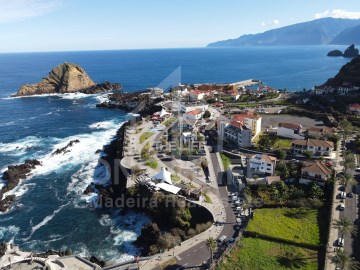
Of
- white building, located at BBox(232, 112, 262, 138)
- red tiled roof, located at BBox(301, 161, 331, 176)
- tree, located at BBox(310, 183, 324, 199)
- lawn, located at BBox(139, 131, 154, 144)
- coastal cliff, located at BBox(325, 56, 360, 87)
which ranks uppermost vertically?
coastal cliff, located at BBox(325, 56, 360, 87)

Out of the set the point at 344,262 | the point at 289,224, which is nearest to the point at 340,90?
the point at 289,224

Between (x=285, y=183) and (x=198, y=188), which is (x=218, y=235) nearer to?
(x=198, y=188)

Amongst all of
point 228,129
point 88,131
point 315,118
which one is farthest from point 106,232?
point 315,118

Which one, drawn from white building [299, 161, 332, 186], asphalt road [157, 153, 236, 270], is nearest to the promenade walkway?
white building [299, 161, 332, 186]

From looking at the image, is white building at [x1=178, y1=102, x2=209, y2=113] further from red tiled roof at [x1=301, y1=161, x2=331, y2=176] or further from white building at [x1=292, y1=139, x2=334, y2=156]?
red tiled roof at [x1=301, y1=161, x2=331, y2=176]

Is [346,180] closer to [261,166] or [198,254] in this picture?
[261,166]

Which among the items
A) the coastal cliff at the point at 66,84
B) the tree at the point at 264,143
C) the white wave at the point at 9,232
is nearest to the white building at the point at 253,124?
the tree at the point at 264,143

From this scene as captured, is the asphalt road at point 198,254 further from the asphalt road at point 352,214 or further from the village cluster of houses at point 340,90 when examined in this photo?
the village cluster of houses at point 340,90
